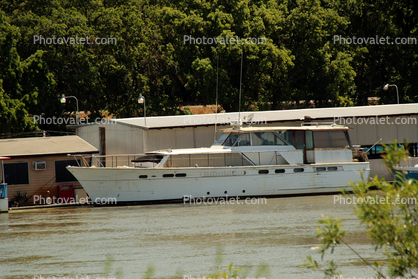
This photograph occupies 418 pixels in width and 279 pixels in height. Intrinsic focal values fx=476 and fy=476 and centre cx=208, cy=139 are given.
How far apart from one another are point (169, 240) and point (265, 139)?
977cm

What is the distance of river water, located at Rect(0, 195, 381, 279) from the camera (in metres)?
10.8

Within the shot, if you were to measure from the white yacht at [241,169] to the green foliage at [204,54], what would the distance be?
1350 cm

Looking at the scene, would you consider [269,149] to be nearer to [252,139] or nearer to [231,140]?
[252,139]

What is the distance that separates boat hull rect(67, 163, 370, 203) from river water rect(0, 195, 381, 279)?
970mm

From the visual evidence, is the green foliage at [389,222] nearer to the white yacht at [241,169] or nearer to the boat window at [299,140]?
the white yacht at [241,169]

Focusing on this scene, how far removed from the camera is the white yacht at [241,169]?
20219mm

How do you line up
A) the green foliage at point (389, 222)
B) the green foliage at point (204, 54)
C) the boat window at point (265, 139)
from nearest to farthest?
the green foliage at point (389, 222) → the boat window at point (265, 139) → the green foliage at point (204, 54)

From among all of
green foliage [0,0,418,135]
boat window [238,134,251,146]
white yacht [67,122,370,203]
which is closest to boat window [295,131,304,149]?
white yacht [67,122,370,203]

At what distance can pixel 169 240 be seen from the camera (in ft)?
44.2

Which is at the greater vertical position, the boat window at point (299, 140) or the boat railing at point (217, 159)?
the boat window at point (299, 140)

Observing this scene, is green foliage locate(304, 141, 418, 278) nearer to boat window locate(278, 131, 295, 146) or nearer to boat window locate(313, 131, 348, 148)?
boat window locate(278, 131, 295, 146)

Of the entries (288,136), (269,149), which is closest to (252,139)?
(269,149)

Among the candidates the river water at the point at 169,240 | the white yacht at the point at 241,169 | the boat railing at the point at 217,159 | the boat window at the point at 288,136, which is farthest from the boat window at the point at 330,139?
the river water at the point at 169,240

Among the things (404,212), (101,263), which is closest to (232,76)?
(101,263)
